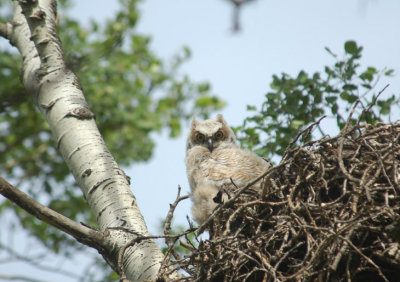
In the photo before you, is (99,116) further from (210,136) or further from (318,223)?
(318,223)

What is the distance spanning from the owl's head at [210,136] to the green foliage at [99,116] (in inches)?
86.9

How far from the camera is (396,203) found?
249 cm

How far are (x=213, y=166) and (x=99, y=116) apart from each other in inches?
142

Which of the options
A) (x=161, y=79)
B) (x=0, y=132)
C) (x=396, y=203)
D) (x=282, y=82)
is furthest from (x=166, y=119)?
(x=396, y=203)

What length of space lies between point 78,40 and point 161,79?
4.78 ft

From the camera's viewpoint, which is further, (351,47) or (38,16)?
(351,47)

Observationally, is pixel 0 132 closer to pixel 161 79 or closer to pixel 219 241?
pixel 161 79

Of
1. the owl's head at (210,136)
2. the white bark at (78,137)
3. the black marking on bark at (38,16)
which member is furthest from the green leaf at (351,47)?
the black marking on bark at (38,16)

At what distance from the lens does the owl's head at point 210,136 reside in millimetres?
4812

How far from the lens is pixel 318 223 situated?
2.62 m

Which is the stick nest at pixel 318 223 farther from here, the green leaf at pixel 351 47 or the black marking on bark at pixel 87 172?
the green leaf at pixel 351 47

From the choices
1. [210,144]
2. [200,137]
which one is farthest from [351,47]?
[200,137]

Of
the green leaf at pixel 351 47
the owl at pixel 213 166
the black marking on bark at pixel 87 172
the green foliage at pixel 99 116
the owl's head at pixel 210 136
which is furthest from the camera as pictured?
the green foliage at pixel 99 116

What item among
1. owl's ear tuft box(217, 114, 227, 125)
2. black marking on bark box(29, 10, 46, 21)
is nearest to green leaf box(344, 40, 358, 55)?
owl's ear tuft box(217, 114, 227, 125)
